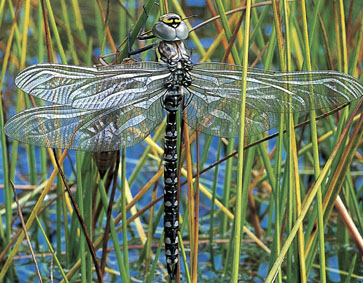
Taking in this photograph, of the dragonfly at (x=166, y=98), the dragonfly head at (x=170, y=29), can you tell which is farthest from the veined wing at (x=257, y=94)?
the dragonfly head at (x=170, y=29)

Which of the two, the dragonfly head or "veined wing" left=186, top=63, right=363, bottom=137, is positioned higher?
the dragonfly head

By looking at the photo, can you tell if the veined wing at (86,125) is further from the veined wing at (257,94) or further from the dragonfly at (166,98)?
the veined wing at (257,94)

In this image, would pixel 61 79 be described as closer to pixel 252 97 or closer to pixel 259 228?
pixel 252 97

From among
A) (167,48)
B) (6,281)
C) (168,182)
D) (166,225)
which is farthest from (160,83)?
(6,281)

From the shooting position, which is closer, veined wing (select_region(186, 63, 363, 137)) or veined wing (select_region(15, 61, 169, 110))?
veined wing (select_region(15, 61, 169, 110))

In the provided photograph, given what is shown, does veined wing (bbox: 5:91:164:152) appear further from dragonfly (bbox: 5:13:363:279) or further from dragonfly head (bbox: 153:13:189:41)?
dragonfly head (bbox: 153:13:189:41)

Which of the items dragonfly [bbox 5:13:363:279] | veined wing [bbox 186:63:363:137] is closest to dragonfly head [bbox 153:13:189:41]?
dragonfly [bbox 5:13:363:279]

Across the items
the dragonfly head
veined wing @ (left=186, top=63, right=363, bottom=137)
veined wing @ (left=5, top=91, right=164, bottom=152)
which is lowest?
veined wing @ (left=5, top=91, right=164, bottom=152)
